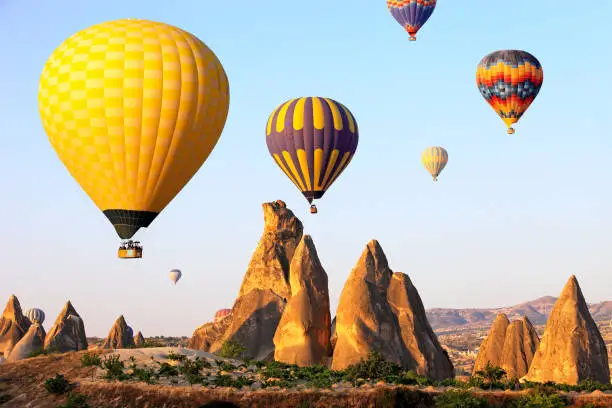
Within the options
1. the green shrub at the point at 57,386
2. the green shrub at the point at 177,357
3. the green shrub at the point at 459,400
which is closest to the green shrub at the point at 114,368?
the green shrub at the point at 57,386

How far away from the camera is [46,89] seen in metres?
51.8

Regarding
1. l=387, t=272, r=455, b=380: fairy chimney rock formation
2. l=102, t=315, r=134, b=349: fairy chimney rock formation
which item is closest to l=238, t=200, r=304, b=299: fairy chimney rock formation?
l=387, t=272, r=455, b=380: fairy chimney rock formation

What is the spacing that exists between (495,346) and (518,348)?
2.15m

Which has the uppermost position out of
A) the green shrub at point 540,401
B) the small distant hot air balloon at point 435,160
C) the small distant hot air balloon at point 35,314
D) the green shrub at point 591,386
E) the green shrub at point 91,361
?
the small distant hot air balloon at point 435,160

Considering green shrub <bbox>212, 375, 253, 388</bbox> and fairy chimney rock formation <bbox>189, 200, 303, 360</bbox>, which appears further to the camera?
fairy chimney rock formation <bbox>189, 200, 303, 360</bbox>

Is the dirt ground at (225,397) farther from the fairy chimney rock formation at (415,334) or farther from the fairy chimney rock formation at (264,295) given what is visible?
the fairy chimney rock formation at (264,295)

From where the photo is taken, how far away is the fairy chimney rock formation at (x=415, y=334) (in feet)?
186

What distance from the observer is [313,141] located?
227 ft

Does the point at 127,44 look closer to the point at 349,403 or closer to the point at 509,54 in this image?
the point at 349,403

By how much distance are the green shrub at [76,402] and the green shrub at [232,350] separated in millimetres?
16872

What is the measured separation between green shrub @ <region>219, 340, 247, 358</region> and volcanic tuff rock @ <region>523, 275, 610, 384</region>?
1922 cm

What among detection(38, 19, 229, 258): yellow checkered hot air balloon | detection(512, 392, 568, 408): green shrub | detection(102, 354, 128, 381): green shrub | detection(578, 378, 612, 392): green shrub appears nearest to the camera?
detection(512, 392, 568, 408): green shrub

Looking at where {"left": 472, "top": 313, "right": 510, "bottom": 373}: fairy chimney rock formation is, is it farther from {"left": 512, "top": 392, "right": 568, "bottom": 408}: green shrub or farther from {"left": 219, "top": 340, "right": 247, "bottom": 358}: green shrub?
{"left": 512, "top": 392, "right": 568, "bottom": 408}: green shrub

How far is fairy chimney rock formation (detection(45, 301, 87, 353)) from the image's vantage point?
87.8m
